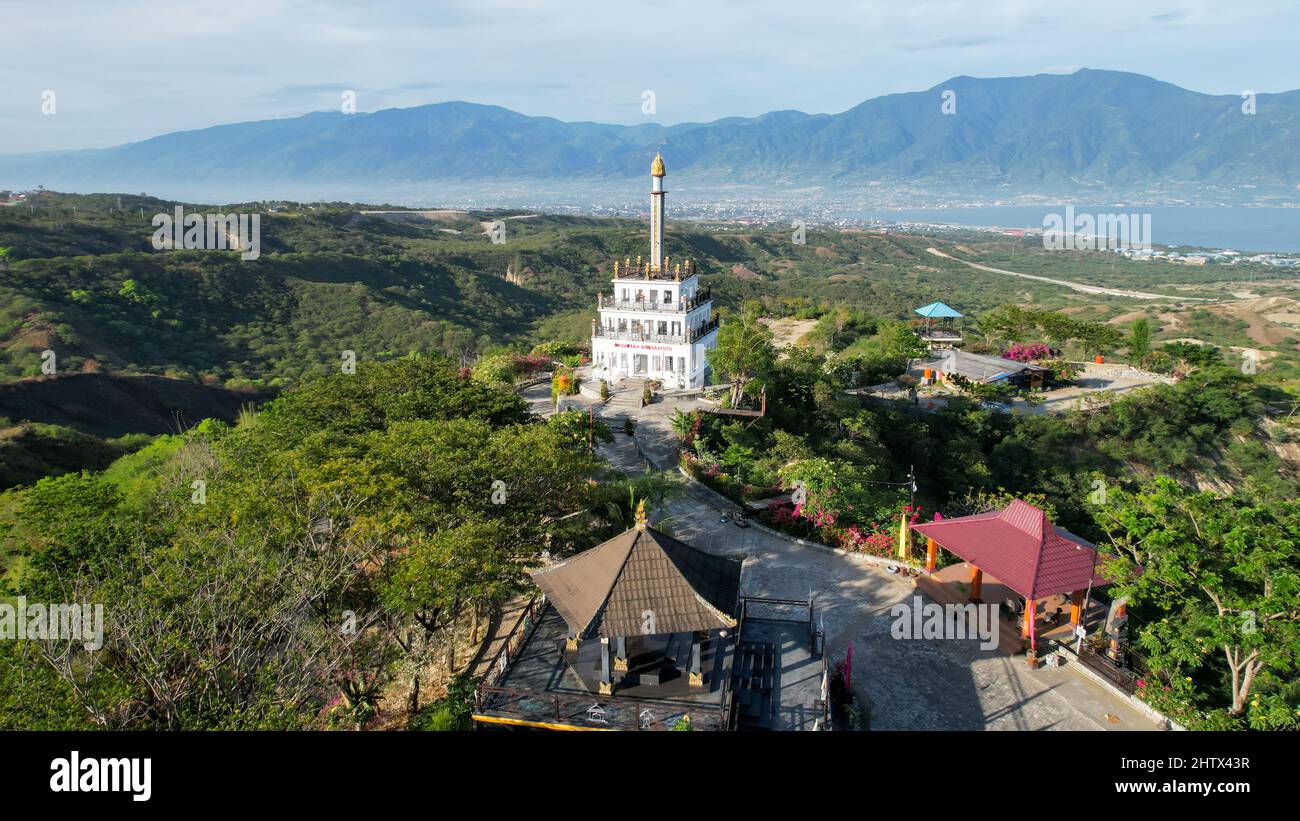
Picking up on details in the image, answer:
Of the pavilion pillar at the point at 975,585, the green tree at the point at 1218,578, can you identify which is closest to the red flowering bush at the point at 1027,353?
the green tree at the point at 1218,578

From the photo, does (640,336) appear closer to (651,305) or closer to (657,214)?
(651,305)

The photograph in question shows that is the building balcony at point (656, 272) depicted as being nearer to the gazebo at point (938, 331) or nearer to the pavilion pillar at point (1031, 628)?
the gazebo at point (938, 331)

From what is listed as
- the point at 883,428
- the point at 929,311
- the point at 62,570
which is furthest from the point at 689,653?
the point at 929,311

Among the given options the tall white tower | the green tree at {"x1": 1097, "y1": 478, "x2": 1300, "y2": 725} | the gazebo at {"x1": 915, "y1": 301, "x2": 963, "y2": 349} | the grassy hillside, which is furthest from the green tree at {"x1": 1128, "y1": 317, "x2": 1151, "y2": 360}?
the green tree at {"x1": 1097, "y1": 478, "x2": 1300, "y2": 725}

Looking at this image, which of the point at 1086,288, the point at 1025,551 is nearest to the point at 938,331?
the point at 1025,551

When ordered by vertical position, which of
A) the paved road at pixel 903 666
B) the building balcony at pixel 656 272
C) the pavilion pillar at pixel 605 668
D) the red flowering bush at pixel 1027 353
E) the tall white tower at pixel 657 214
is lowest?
the paved road at pixel 903 666

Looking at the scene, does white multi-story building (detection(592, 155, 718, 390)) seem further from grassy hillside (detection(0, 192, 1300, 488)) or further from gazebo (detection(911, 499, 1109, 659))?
grassy hillside (detection(0, 192, 1300, 488))
